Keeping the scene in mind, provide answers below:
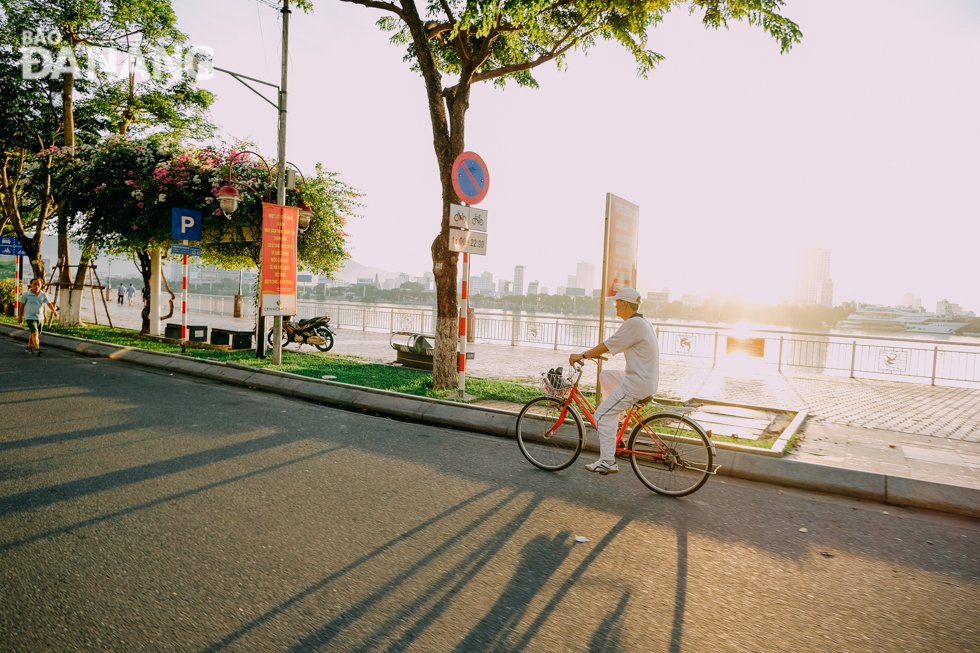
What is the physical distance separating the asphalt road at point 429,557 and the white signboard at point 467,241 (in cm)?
342

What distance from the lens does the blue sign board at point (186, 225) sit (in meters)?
13.9

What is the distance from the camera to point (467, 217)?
28.6 ft

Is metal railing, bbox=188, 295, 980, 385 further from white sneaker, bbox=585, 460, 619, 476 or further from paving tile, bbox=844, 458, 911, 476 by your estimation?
white sneaker, bbox=585, 460, 619, 476

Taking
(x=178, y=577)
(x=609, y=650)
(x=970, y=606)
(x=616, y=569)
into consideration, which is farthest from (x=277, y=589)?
(x=970, y=606)

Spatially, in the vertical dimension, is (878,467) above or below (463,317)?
below

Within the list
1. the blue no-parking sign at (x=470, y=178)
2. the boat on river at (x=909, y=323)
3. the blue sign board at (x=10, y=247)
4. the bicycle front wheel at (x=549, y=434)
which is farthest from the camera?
the boat on river at (x=909, y=323)

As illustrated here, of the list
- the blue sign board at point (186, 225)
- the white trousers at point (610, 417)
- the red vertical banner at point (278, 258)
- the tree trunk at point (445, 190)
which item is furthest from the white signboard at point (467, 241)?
the blue sign board at point (186, 225)

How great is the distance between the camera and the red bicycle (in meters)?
5.12

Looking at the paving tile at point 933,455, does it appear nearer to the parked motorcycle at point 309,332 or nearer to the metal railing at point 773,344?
the metal railing at point 773,344

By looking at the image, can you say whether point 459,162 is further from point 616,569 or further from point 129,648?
point 129,648

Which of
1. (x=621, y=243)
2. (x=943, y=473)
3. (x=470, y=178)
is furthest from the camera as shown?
(x=470, y=178)

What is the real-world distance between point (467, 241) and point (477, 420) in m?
2.72

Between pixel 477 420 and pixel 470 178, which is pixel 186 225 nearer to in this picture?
pixel 470 178

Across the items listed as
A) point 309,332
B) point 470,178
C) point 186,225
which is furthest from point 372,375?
point 186,225
